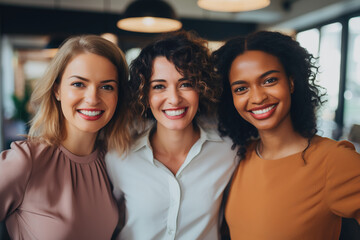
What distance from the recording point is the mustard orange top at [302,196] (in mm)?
1174

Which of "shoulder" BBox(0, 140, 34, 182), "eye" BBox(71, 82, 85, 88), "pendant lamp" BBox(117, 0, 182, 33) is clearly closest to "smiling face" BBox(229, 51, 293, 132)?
"eye" BBox(71, 82, 85, 88)

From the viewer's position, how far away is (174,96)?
1.48 m

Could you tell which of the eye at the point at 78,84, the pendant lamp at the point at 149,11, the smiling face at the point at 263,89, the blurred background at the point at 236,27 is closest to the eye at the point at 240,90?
the smiling face at the point at 263,89

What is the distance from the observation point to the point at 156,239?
1.50 metres

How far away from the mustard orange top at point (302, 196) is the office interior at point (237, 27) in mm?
3457

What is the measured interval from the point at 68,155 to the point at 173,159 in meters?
0.54

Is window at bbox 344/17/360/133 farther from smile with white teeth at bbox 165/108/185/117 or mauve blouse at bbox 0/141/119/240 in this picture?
mauve blouse at bbox 0/141/119/240

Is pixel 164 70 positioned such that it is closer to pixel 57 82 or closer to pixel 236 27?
pixel 57 82

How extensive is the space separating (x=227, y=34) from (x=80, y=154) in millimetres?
6019

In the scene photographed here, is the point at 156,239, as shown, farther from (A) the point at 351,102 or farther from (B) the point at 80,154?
(A) the point at 351,102

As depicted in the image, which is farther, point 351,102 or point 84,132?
point 351,102

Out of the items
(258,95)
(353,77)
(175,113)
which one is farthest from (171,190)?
(353,77)

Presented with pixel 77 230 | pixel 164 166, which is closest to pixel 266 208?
pixel 164 166

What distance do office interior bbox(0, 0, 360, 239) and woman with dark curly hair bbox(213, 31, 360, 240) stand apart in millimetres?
3311
